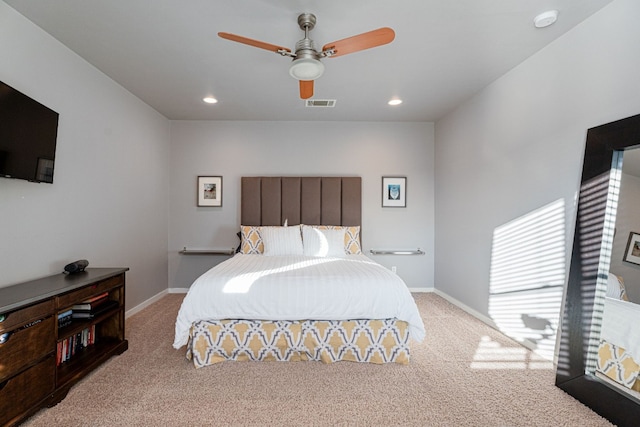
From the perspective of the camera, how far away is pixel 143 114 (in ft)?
12.7

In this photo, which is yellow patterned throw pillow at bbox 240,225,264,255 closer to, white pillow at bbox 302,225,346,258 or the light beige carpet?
white pillow at bbox 302,225,346,258

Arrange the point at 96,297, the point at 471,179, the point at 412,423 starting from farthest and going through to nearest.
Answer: the point at 471,179 → the point at 96,297 → the point at 412,423

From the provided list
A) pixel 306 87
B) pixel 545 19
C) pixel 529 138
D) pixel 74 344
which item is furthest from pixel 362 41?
pixel 74 344

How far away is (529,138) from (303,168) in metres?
2.85

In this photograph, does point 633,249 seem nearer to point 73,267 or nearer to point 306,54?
point 306,54

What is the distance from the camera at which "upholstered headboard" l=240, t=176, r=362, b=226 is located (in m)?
4.46

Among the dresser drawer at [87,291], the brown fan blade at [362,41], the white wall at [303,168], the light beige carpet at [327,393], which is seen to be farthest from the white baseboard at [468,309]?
the dresser drawer at [87,291]

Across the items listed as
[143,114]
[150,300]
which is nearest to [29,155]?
[143,114]

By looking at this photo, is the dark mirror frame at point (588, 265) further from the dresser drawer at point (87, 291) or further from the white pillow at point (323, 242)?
the dresser drawer at point (87, 291)

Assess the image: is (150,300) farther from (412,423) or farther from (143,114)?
(412,423)

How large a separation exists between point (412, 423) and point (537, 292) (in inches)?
67.0

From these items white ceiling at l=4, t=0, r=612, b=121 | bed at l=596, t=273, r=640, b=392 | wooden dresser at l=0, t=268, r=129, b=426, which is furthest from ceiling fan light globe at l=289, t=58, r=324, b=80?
bed at l=596, t=273, r=640, b=392

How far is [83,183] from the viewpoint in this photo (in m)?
2.83

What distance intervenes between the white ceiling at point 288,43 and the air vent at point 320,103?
0.14 m
